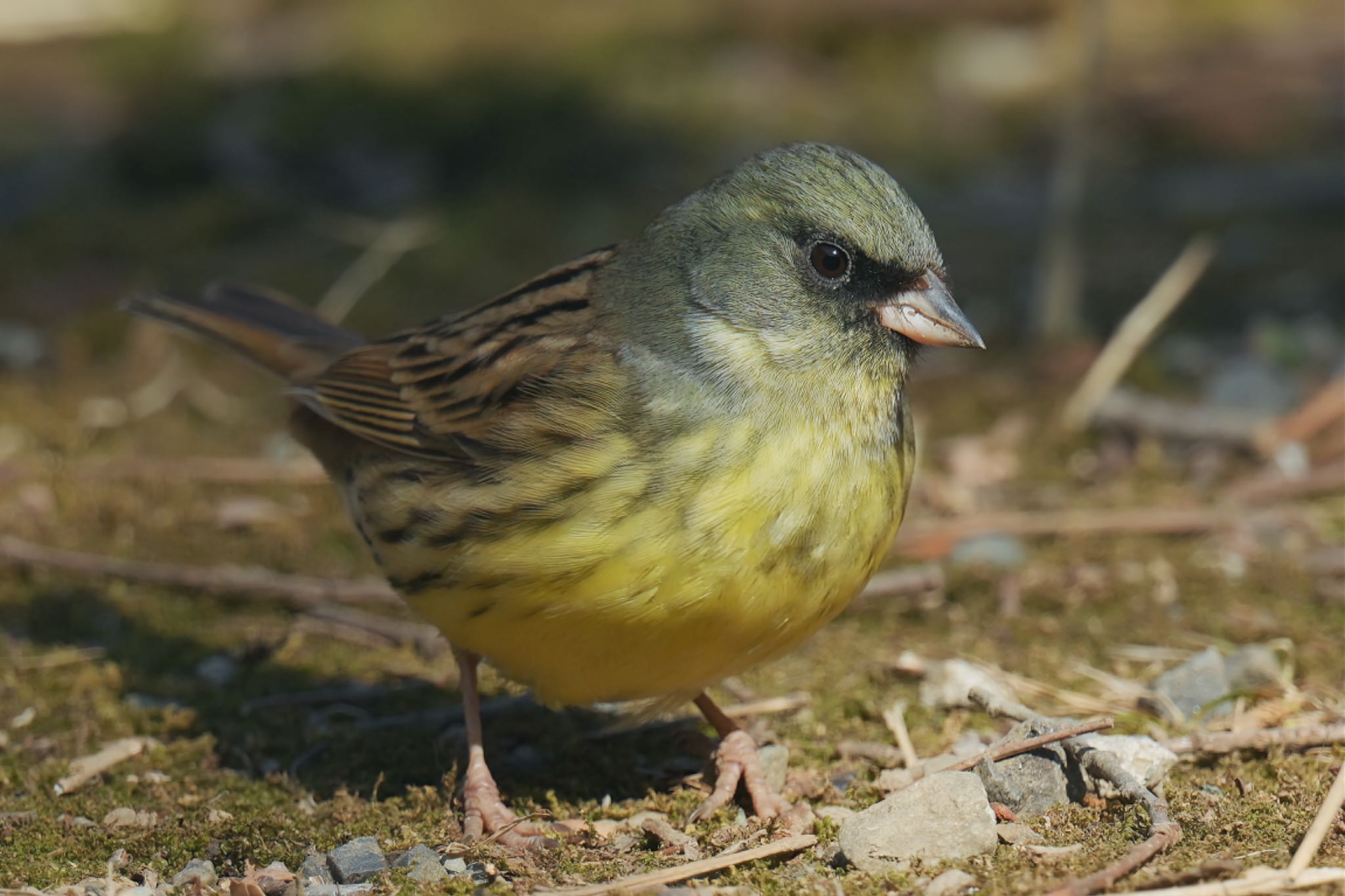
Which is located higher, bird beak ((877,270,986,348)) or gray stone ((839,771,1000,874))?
bird beak ((877,270,986,348))

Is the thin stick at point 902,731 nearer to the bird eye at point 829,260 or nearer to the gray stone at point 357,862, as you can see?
the bird eye at point 829,260

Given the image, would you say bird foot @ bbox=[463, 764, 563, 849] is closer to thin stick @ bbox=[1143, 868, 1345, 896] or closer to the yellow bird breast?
the yellow bird breast

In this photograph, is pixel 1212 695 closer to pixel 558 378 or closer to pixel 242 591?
pixel 558 378

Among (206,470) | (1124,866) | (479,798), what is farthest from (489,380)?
(206,470)

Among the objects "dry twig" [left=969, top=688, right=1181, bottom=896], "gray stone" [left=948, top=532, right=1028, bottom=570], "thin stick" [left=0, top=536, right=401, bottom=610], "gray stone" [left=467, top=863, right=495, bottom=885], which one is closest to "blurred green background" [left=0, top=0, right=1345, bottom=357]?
"gray stone" [left=948, top=532, right=1028, bottom=570]

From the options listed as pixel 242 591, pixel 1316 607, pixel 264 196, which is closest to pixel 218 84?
pixel 264 196

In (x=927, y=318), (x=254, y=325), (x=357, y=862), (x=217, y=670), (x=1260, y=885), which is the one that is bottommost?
(x=217, y=670)

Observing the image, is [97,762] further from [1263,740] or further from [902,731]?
[1263,740]
